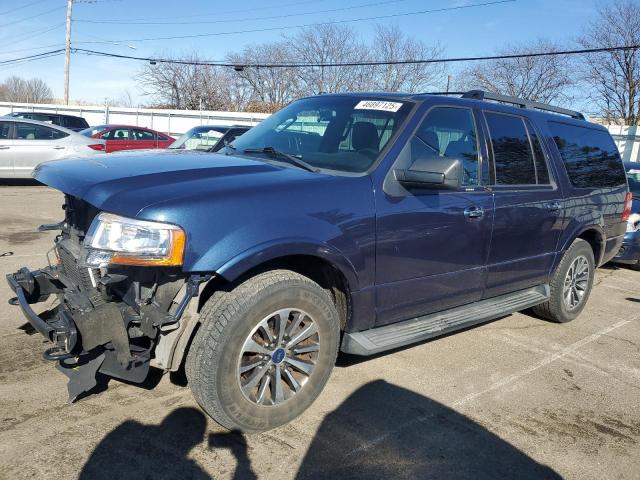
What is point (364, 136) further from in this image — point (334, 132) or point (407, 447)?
point (407, 447)

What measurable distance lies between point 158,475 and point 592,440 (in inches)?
99.1

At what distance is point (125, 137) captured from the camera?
18156mm

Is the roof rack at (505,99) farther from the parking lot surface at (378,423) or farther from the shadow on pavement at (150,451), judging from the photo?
the shadow on pavement at (150,451)

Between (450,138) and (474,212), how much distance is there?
23.0 inches

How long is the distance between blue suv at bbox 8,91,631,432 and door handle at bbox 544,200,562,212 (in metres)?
0.02

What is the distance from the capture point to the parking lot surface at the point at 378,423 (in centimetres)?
277

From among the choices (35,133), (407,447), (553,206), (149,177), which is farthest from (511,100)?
(35,133)

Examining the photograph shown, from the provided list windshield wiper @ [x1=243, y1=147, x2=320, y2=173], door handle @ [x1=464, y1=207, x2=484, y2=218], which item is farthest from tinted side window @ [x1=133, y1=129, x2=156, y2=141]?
door handle @ [x1=464, y1=207, x2=484, y2=218]

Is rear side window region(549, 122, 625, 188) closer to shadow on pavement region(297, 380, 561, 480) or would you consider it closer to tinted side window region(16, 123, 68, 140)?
shadow on pavement region(297, 380, 561, 480)

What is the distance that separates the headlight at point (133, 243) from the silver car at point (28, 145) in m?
10.2

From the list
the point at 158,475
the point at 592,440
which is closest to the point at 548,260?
the point at 592,440

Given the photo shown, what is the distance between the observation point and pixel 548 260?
16.2 feet

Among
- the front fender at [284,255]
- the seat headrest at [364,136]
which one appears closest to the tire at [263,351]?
the front fender at [284,255]

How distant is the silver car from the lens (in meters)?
12.3
